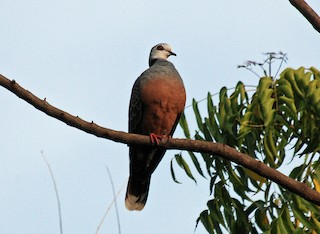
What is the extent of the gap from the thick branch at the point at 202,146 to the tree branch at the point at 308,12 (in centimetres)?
112

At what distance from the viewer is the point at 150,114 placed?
21.6ft

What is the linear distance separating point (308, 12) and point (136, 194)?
3286mm

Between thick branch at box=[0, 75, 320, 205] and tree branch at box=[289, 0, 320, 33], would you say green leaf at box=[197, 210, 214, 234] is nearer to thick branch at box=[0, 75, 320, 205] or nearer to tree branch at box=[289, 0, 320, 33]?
thick branch at box=[0, 75, 320, 205]

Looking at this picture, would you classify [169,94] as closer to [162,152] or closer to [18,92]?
[162,152]

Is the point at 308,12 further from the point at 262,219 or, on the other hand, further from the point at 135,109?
the point at 135,109

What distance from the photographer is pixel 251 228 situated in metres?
4.26

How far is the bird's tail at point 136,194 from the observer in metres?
7.23

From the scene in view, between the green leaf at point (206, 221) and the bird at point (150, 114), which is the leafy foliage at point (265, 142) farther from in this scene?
the bird at point (150, 114)

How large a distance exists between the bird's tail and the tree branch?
317 centimetres

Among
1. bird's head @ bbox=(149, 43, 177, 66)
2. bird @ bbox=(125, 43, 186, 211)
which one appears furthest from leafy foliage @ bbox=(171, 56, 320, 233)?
bird's head @ bbox=(149, 43, 177, 66)

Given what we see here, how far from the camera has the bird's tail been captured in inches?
285

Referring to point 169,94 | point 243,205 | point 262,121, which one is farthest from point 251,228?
point 169,94

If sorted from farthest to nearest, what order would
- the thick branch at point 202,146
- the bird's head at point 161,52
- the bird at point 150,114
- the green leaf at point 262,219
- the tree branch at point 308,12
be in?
the bird's head at point 161,52 → the bird at point 150,114 → the tree branch at point 308,12 → the green leaf at point 262,219 → the thick branch at point 202,146

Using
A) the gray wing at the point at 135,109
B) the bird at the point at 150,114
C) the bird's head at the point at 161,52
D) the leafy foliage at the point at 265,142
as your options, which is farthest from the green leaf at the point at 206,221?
the bird's head at the point at 161,52
